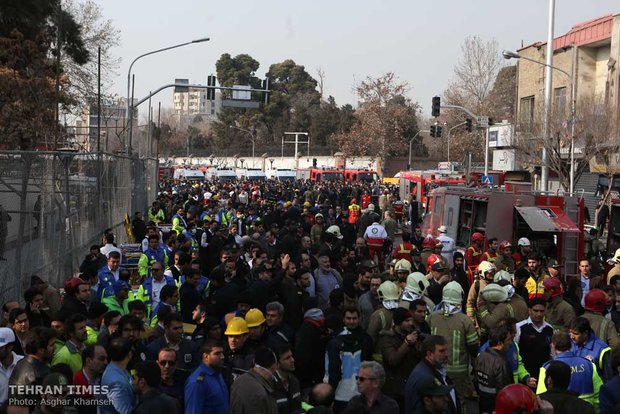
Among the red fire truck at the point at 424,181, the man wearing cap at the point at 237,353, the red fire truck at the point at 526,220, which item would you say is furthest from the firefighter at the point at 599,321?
the red fire truck at the point at 424,181

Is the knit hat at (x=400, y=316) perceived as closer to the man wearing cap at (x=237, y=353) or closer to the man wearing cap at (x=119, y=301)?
the man wearing cap at (x=237, y=353)

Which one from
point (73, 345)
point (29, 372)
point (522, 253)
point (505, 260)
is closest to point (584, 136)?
point (522, 253)

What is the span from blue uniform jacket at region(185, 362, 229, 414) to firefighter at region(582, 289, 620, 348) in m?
3.74

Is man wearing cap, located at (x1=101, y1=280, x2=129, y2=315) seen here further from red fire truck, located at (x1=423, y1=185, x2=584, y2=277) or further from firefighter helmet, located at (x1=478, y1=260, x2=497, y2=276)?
red fire truck, located at (x1=423, y1=185, x2=584, y2=277)

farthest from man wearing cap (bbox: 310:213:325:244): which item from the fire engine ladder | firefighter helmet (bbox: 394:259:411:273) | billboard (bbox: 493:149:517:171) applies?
billboard (bbox: 493:149:517:171)

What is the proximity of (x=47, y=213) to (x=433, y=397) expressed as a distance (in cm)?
935

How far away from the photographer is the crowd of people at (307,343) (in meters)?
6.42

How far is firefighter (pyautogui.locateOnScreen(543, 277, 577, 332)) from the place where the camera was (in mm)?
10055

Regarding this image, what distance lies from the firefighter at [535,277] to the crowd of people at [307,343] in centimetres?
3

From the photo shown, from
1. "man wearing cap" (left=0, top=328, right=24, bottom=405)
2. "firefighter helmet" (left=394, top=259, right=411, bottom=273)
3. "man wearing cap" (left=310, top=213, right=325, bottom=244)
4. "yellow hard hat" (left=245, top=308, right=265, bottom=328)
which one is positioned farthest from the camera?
"man wearing cap" (left=310, top=213, right=325, bottom=244)

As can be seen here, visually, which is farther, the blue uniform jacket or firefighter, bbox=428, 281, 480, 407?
firefighter, bbox=428, 281, 480, 407

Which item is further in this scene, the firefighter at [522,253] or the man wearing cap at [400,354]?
the firefighter at [522,253]

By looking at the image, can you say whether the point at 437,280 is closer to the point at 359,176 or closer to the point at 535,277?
the point at 535,277

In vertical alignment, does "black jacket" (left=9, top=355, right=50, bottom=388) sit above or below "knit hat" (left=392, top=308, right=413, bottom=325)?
below
